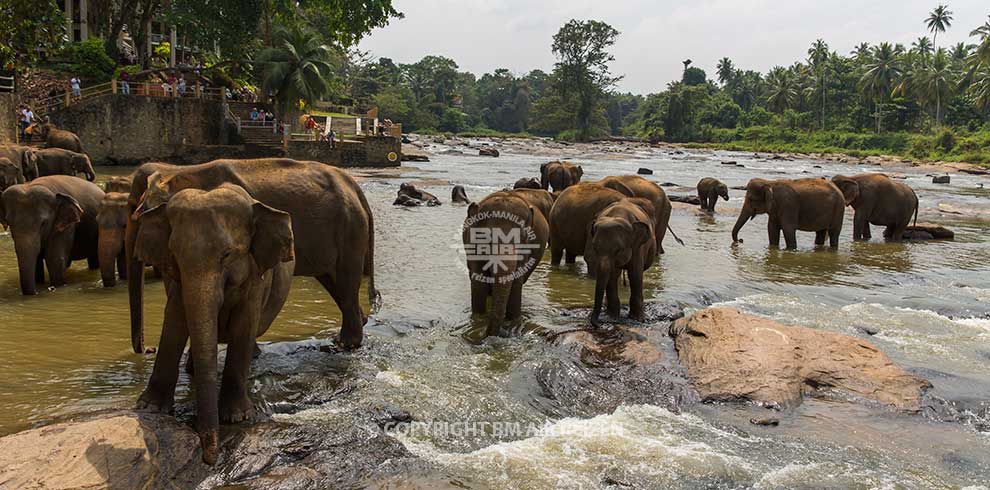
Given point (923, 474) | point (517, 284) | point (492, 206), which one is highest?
point (492, 206)

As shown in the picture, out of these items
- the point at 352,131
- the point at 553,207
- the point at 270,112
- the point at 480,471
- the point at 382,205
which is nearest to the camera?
the point at 480,471

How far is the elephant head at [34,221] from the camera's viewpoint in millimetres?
8859

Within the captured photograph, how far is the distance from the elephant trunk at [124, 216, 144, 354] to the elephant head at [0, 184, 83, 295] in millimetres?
3689

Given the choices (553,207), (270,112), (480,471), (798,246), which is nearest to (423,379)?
(480,471)

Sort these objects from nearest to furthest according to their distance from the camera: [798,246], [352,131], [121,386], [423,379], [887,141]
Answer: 1. [121,386]
2. [423,379]
3. [798,246]
4. [352,131]
5. [887,141]

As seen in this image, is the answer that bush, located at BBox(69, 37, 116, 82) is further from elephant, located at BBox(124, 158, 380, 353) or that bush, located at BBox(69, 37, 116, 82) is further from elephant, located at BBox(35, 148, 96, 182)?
elephant, located at BBox(124, 158, 380, 353)

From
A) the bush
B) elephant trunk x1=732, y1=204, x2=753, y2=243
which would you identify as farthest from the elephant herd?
the bush

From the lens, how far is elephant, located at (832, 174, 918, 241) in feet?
55.7

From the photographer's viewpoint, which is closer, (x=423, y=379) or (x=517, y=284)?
(x=423, y=379)

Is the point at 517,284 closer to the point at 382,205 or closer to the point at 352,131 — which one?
the point at 382,205

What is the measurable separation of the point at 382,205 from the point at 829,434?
653 inches

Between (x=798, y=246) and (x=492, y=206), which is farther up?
(x=492, y=206)

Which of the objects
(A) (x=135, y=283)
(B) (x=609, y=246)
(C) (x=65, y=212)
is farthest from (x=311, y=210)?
(C) (x=65, y=212)

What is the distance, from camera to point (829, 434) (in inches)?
Result: 234
